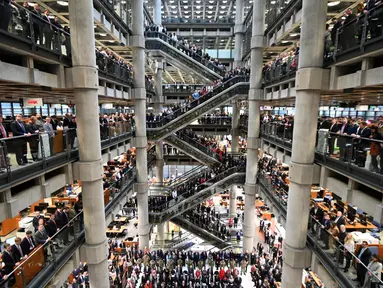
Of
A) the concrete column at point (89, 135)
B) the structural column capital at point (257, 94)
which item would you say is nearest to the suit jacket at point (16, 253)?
the concrete column at point (89, 135)

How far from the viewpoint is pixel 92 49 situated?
9594 millimetres

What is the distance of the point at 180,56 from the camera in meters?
21.0

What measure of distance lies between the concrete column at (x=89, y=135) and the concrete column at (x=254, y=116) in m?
11.4

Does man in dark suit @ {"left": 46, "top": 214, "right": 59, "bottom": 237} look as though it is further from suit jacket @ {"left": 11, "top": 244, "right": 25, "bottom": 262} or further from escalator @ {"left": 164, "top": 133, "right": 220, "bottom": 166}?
escalator @ {"left": 164, "top": 133, "right": 220, "bottom": 166}

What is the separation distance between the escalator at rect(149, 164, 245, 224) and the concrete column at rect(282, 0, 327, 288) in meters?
9.66

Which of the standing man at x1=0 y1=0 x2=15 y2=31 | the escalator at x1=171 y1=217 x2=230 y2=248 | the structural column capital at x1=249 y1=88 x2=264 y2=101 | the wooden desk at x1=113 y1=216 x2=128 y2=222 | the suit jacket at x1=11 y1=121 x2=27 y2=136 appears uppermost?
the standing man at x1=0 y1=0 x2=15 y2=31

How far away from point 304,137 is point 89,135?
8.28m

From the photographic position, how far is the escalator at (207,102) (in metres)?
19.2

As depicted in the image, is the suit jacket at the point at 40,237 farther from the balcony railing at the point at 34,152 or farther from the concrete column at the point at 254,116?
the concrete column at the point at 254,116

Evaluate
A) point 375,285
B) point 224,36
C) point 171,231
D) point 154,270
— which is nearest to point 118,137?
point 154,270

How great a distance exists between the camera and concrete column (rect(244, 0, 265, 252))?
17328mm

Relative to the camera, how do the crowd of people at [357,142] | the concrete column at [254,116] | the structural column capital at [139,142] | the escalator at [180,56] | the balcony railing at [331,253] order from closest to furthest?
the crowd of people at [357,142] → the balcony railing at [331,253] → the concrete column at [254,116] → the structural column capital at [139,142] → the escalator at [180,56]

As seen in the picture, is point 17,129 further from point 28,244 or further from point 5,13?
point 28,244

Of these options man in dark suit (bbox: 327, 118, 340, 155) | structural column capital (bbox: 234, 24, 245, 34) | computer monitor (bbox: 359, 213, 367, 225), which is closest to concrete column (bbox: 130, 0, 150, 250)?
man in dark suit (bbox: 327, 118, 340, 155)
